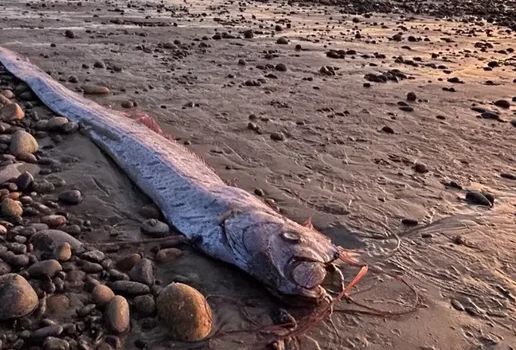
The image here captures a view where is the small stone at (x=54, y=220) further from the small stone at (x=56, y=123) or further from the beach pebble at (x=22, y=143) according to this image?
the small stone at (x=56, y=123)

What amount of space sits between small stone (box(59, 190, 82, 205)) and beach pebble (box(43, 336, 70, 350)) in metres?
1.84

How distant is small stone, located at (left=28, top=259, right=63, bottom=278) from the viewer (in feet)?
12.4

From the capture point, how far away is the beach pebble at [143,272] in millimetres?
3922

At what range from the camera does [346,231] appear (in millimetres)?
4805

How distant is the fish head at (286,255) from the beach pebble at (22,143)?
8.85 ft

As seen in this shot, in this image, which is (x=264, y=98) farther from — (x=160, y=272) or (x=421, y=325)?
(x=421, y=325)

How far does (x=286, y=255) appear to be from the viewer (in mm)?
3812

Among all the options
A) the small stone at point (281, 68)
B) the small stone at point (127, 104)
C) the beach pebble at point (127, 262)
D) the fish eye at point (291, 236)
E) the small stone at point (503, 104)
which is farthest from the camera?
the small stone at point (281, 68)

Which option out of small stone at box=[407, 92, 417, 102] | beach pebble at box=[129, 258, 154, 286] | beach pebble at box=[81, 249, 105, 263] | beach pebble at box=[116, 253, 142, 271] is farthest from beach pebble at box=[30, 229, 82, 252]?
small stone at box=[407, 92, 417, 102]

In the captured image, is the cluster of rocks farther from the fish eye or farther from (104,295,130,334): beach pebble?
the fish eye

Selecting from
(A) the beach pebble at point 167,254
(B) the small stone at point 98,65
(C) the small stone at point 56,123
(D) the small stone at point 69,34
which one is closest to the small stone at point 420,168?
(A) the beach pebble at point 167,254

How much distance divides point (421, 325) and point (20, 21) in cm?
1130

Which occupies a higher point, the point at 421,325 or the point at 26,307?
the point at 26,307

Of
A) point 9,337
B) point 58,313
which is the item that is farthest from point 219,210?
point 9,337
